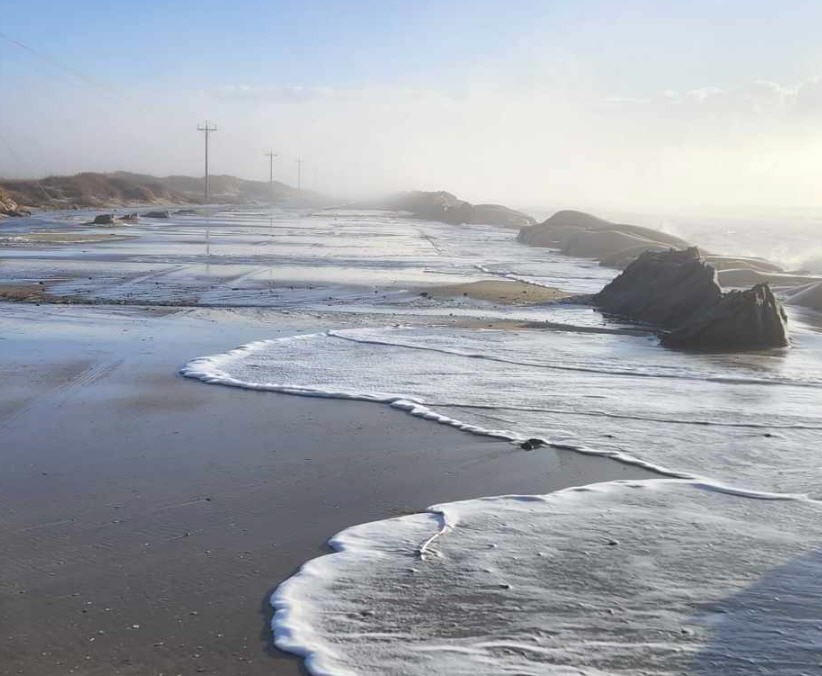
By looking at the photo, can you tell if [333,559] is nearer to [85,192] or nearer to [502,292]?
[502,292]

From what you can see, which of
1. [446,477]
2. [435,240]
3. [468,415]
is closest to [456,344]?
[468,415]

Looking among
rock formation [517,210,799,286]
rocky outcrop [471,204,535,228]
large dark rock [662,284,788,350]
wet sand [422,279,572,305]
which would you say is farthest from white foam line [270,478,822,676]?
rocky outcrop [471,204,535,228]

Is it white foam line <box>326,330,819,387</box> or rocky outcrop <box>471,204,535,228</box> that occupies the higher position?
rocky outcrop <box>471,204,535,228</box>

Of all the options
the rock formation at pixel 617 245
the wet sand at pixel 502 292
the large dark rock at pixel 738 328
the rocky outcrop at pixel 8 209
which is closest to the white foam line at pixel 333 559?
the large dark rock at pixel 738 328

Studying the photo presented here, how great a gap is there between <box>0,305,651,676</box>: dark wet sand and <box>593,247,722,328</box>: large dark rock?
8.51 meters

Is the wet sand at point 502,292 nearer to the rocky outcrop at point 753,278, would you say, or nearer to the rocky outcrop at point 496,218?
the rocky outcrop at point 753,278

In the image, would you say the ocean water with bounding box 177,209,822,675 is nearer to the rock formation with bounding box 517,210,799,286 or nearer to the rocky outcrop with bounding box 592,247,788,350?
the rocky outcrop with bounding box 592,247,788,350

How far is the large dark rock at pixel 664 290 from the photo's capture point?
15430 mm

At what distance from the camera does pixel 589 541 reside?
5387 mm

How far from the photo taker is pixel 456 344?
12555 millimetres

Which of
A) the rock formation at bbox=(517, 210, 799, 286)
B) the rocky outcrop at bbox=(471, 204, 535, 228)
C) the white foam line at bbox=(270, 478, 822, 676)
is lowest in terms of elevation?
the white foam line at bbox=(270, 478, 822, 676)

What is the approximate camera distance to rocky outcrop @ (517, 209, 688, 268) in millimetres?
31892

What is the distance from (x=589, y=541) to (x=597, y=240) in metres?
32.1

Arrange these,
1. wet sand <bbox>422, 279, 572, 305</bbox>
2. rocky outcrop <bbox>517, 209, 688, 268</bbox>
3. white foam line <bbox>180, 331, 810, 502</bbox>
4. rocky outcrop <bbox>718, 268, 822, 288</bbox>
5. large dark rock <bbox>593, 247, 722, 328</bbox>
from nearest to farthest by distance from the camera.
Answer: white foam line <bbox>180, 331, 810, 502</bbox>
large dark rock <bbox>593, 247, 722, 328</bbox>
wet sand <bbox>422, 279, 572, 305</bbox>
rocky outcrop <bbox>718, 268, 822, 288</bbox>
rocky outcrop <bbox>517, 209, 688, 268</bbox>
